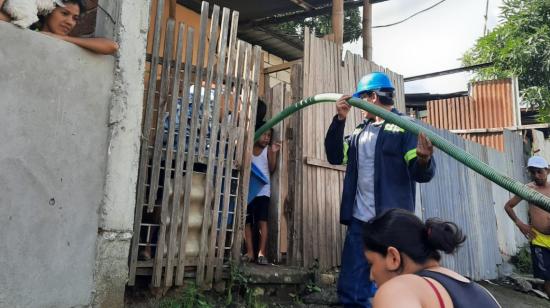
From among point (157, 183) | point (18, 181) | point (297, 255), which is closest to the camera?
point (18, 181)

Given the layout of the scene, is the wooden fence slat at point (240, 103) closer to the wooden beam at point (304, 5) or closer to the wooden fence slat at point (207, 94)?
the wooden fence slat at point (207, 94)

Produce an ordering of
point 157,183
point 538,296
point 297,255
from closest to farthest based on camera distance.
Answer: point 157,183 → point 297,255 → point 538,296

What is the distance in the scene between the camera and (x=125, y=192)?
3.18m

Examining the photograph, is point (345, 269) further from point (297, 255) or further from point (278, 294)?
point (297, 255)

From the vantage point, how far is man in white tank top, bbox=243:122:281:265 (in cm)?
491

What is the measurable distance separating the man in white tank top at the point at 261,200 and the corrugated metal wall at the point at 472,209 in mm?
2477

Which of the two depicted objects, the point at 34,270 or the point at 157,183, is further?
the point at 157,183

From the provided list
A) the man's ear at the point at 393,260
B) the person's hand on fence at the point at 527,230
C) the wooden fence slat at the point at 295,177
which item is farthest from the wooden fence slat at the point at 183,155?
the person's hand on fence at the point at 527,230

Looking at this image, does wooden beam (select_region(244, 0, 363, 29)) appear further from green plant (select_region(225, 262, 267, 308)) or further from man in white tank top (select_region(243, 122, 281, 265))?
green plant (select_region(225, 262, 267, 308))

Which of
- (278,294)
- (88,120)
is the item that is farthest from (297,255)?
(88,120)

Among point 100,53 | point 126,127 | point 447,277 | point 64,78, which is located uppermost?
point 100,53

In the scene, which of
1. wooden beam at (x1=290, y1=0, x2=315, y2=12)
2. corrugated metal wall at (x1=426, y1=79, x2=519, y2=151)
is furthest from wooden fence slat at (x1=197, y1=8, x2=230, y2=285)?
corrugated metal wall at (x1=426, y1=79, x2=519, y2=151)

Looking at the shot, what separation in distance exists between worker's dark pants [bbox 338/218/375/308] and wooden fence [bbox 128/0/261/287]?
1.13 metres

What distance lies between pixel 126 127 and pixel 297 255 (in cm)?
244
